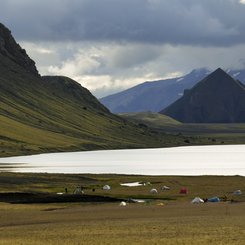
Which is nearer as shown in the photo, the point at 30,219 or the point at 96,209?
the point at 30,219

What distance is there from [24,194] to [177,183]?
47318mm

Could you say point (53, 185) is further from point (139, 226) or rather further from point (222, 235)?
point (222, 235)

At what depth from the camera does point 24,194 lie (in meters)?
111

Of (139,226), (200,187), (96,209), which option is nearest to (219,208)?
(96,209)

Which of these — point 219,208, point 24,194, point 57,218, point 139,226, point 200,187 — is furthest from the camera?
point 200,187

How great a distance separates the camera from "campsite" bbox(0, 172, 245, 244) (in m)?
58.4

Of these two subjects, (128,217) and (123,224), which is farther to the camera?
(128,217)

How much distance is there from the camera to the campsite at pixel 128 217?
58.4 m

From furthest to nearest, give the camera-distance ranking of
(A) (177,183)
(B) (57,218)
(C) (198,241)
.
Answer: (A) (177,183) → (B) (57,218) → (C) (198,241)

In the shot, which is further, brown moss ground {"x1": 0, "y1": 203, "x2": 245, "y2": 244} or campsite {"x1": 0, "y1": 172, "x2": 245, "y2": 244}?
campsite {"x1": 0, "y1": 172, "x2": 245, "y2": 244}

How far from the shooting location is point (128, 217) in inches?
3137

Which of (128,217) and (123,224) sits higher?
(128,217)

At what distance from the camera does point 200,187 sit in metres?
134

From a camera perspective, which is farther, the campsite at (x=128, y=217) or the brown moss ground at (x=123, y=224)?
the campsite at (x=128, y=217)
